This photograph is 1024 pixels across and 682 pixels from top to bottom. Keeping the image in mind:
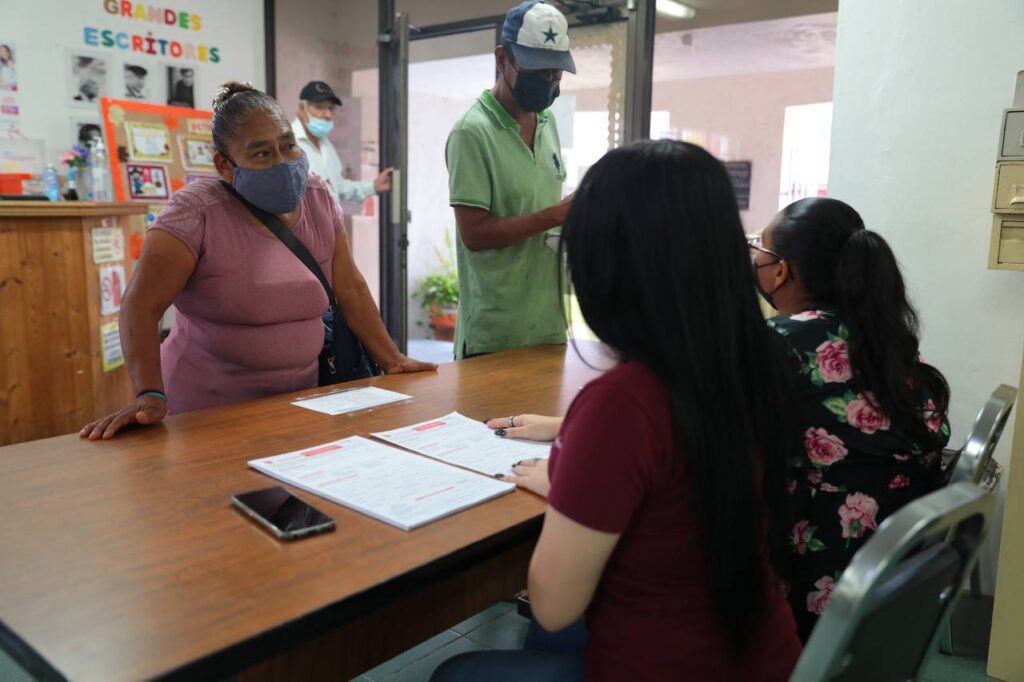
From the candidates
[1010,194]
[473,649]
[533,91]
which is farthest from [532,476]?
[1010,194]

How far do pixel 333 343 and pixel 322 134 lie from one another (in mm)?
3013

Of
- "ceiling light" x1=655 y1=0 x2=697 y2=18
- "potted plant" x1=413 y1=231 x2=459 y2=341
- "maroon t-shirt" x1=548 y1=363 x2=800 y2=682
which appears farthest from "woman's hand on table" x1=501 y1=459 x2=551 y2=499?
"potted plant" x1=413 y1=231 x2=459 y2=341

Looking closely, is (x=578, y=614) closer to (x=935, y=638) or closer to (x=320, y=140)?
(x=935, y=638)

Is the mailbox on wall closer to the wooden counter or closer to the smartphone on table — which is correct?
the smartphone on table

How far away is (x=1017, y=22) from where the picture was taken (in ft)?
7.39

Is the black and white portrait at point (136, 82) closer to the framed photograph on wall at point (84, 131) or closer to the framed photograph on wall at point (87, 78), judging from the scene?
the framed photograph on wall at point (87, 78)

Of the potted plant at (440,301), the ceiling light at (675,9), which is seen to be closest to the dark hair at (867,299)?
the ceiling light at (675,9)

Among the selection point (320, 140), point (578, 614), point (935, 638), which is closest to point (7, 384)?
point (320, 140)

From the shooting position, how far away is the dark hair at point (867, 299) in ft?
4.31

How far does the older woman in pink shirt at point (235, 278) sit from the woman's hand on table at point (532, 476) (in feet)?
2.67

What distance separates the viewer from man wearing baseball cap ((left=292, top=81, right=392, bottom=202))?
15.0 feet

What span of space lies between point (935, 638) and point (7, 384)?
3562 mm

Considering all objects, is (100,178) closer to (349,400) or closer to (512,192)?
(512,192)

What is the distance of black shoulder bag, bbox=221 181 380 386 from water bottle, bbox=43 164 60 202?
8.59ft
